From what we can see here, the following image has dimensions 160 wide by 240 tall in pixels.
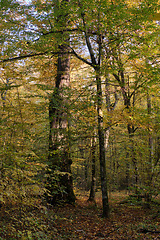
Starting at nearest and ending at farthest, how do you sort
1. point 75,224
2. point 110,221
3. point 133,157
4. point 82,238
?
point 82,238 → point 75,224 → point 110,221 → point 133,157

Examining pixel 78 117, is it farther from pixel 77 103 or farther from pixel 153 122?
pixel 153 122

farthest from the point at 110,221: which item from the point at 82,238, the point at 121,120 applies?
the point at 121,120

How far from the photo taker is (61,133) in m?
6.34

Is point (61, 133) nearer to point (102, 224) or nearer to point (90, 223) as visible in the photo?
point (90, 223)

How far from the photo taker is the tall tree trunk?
6227mm

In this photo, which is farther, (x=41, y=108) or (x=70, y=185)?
(x=70, y=185)

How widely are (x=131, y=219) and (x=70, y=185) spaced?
2576 millimetres

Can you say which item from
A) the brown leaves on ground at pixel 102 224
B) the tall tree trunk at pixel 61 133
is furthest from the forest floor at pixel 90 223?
the tall tree trunk at pixel 61 133

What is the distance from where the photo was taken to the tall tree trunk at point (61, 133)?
6.23 m

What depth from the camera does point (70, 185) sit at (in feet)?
24.8

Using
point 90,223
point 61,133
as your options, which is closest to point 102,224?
point 90,223

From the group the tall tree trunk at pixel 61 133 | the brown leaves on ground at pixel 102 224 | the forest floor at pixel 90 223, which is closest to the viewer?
the forest floor at pixel 90 223

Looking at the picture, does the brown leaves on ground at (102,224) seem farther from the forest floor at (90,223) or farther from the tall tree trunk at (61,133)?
the tall tree trunk at (61,133)

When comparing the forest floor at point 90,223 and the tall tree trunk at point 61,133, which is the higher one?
the tall tree trunk at point 61,133
